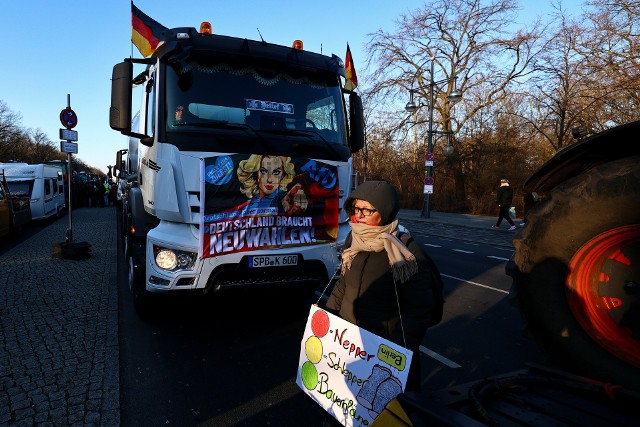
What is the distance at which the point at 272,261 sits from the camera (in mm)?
4465

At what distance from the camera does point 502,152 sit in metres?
26.7

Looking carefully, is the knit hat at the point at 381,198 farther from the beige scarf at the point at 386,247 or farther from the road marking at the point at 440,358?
the road marking at the point at 440,358

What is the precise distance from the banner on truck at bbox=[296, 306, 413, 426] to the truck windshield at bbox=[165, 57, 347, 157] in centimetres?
252

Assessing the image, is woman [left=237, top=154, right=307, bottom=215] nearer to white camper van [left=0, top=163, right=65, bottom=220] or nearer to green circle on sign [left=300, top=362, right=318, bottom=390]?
green circle on sign [left=300, top=362, right=318, bottom=390]

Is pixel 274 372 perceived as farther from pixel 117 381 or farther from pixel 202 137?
pixel 202 137

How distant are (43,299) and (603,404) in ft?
21.9

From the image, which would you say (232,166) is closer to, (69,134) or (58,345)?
(58,345)

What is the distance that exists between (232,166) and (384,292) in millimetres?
2356

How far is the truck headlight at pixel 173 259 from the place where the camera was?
13.7ft

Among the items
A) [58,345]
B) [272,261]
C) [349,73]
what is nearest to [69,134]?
[58,345]

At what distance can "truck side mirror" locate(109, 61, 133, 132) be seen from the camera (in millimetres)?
4457

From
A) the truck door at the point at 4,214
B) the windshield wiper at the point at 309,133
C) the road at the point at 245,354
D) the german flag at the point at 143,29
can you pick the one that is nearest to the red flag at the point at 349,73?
the windshield wiper at the point at 309,133

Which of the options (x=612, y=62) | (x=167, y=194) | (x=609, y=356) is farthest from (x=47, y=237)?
(x=612, y=62)

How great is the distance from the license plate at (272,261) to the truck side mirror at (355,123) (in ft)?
5.49
